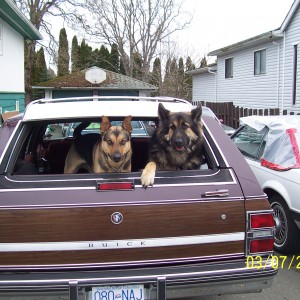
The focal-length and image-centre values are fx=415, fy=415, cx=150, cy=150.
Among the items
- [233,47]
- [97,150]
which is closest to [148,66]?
[233,47]

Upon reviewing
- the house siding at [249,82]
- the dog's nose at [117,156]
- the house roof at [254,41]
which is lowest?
the dog's nose at [117,156]

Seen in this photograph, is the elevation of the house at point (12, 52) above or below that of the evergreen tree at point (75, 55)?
below

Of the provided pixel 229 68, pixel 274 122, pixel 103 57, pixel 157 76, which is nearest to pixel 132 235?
pixel 274 122

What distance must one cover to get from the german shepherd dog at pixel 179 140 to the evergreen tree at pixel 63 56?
31560 mm

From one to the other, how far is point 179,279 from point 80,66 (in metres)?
41.6

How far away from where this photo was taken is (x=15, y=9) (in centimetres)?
1551

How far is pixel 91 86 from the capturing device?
27.8 m

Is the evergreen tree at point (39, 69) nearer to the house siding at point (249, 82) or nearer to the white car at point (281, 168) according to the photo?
the house siding at point (249, 82)

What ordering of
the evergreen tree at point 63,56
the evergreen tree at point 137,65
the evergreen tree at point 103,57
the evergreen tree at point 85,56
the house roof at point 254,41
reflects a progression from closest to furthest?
the house roof at point 254,41 → the evergreen tree at point 63,56 → the evergreen tree at point 137,65 → the evergreen tree at point 85,56 → the evergreen tree at point 103,57

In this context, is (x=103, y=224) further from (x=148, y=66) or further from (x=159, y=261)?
(x=148, y=66)

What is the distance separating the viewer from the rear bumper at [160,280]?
269cm

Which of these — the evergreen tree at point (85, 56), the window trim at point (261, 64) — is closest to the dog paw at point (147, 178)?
the window trim at point (261, 64)

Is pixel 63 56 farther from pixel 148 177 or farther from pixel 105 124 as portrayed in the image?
pixel 148 177

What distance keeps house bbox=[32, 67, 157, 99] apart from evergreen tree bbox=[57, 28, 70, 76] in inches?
228
